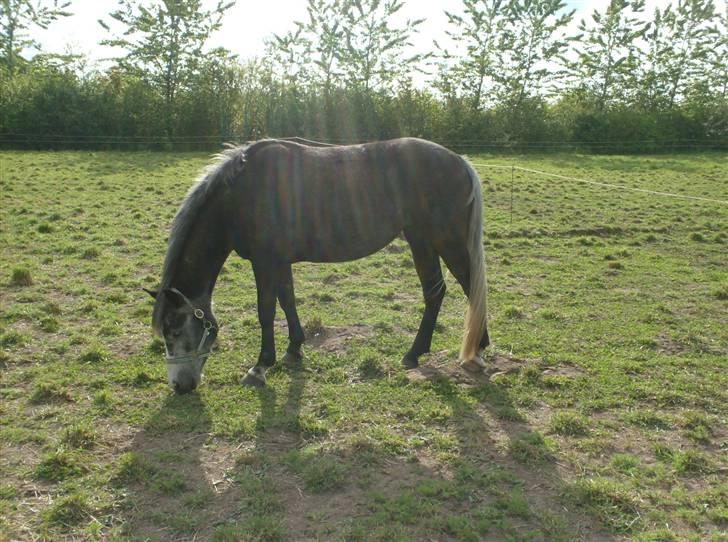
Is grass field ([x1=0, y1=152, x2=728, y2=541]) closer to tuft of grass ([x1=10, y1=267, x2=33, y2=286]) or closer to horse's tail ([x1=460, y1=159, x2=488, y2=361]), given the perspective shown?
tuft of grass ([x1=10, y1=267, x2=33, y2=286])

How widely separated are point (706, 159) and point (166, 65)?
989 inches

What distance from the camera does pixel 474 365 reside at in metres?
5.12

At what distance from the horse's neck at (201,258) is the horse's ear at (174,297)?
0.64ft

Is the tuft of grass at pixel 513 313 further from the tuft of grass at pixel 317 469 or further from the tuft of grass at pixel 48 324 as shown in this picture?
the tuft of grass at pixel 48 324

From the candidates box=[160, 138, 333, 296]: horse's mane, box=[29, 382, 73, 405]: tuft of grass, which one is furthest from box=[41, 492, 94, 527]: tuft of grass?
box=[160, 138, 333, 296]: horse's mane

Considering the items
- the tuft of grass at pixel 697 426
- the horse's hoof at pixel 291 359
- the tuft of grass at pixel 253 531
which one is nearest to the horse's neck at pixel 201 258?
the horse's hoof at pixel 291 359

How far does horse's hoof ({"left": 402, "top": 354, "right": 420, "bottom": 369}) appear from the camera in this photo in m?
5.20

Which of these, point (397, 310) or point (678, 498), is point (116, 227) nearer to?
point (397, 310)

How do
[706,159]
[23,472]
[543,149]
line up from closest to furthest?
[23,472]
[706,159]
[543,149]

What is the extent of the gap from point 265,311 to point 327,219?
0.95m

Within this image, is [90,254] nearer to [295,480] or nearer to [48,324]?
[48,324]

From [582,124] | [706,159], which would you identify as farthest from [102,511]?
[582,124]

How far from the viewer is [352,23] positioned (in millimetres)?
31469

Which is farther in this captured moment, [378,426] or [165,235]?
[165,235]
